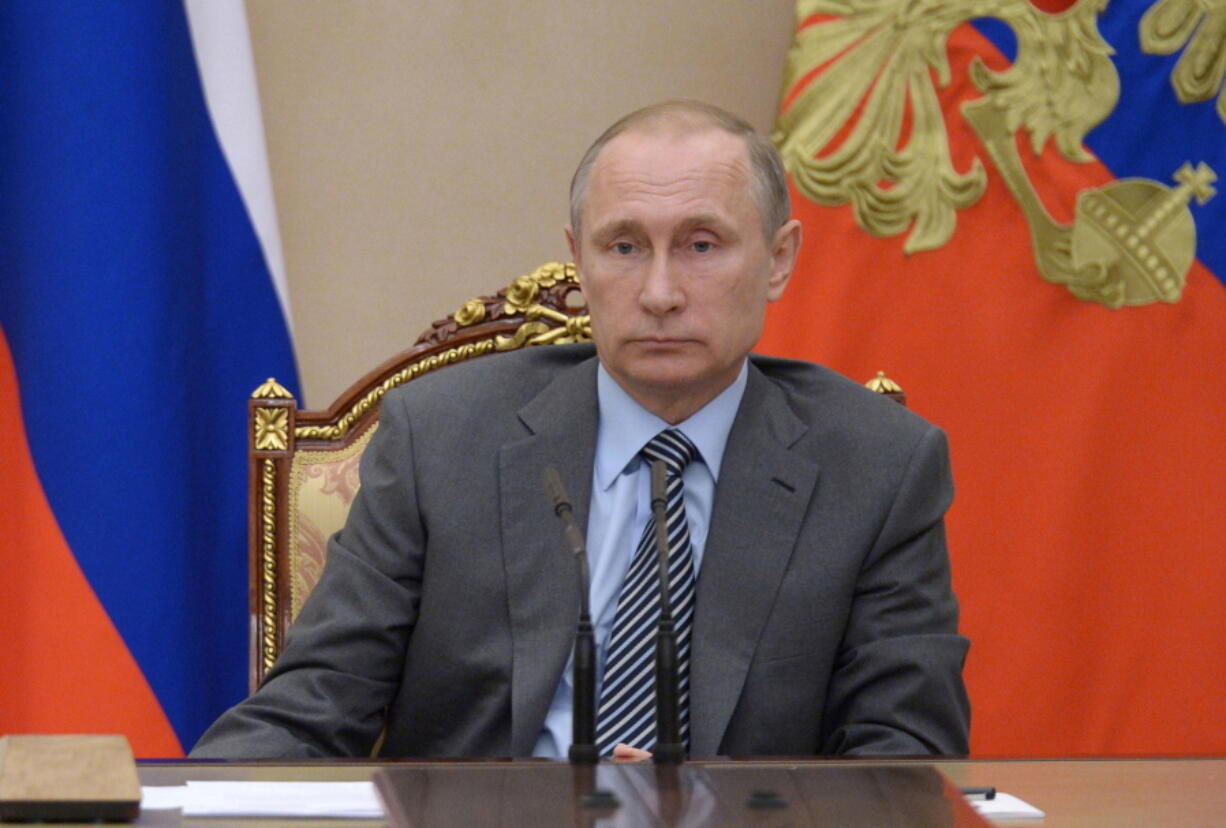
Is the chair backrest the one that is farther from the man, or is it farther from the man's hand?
the man's hand

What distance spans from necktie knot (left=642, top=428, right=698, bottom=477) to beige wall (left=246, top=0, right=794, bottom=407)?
3.86 feet

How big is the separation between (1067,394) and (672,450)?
45.2 inches

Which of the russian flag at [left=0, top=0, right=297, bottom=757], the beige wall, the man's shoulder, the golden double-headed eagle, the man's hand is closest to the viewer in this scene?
the man's hand

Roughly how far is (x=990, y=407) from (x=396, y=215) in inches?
49.8

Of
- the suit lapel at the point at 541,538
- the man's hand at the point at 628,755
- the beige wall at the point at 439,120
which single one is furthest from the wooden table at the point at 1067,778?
the beige wall at the point at 439,120

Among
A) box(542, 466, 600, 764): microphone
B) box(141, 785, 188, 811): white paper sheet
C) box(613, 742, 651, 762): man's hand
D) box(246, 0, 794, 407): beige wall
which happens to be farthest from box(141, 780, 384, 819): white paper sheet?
box(246, 0, 794, 407): beige wall

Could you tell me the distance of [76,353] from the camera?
266 cm

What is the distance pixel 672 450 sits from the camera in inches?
83.0

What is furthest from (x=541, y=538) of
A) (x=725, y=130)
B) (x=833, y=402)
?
(x=725, y=130)

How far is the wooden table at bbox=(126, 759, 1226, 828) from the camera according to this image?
1319 millimetres

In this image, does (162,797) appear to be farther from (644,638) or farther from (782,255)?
(782,255)

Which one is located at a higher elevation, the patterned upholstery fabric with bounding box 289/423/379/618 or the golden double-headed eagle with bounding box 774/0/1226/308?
the golden double-headed eagle with bounding box 774/0/1226/308

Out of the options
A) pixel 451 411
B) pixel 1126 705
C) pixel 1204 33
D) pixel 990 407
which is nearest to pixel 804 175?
pixel 990 407

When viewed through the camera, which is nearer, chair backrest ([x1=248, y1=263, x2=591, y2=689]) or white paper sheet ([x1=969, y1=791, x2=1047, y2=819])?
white paper sheet ([x1=969, y1=791, x2=1047, y2=819])
